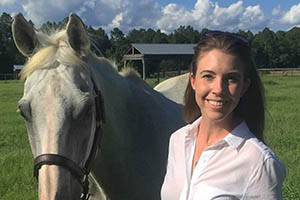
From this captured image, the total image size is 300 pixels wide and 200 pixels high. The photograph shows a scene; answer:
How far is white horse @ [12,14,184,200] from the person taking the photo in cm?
192

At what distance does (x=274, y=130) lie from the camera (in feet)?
25.7

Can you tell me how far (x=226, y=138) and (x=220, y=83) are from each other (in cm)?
24

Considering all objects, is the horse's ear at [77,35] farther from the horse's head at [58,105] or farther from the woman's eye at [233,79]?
the woman's eye at [233,79]

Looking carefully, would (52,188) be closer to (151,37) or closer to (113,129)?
(113,129)

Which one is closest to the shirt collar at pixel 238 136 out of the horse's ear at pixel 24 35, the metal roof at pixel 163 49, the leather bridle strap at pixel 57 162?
the leather bridle strap at pixel 57 162

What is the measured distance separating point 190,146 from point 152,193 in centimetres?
124

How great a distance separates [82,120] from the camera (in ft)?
6.81

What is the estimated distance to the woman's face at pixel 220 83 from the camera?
59.9 inches

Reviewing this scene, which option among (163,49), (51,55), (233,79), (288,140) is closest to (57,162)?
(51,55)

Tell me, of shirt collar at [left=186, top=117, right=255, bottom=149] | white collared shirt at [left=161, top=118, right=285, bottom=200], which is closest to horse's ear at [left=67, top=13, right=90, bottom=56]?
white collared shirt at [left=161, top=118, right=285, bottom=200]

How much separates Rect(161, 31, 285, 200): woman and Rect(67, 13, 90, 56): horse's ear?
0.84 m

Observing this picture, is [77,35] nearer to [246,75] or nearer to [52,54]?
[52,54]

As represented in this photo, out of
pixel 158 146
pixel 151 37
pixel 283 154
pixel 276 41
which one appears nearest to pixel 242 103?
pixel 158 146

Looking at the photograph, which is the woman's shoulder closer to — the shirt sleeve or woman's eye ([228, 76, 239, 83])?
the shirt sleeve
